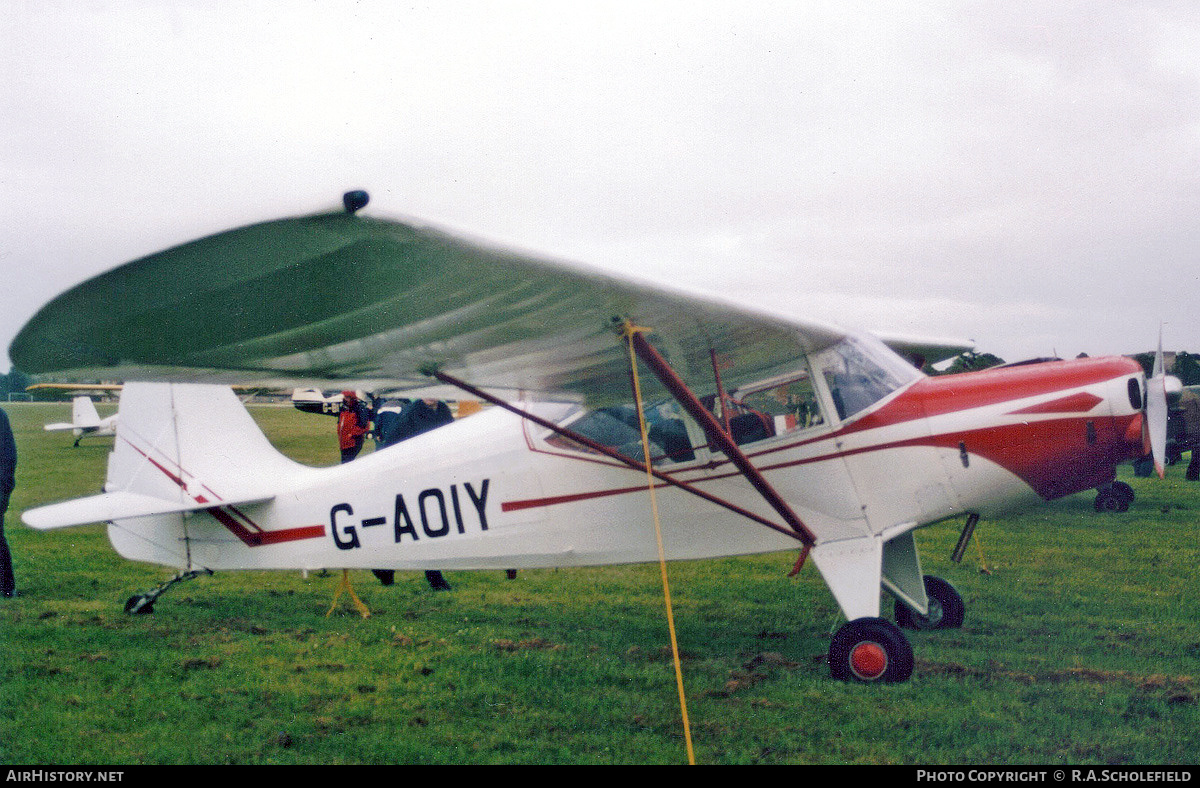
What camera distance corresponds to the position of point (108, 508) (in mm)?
5859

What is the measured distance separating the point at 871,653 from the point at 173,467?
502 centimetres

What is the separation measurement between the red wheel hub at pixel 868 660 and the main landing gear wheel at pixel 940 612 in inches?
53.2

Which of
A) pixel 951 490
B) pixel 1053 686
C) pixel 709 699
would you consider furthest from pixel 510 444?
pixel 1053 686

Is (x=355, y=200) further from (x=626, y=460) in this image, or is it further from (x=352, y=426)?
(x=352, y=426)

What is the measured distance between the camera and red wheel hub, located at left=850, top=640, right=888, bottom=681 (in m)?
4.46

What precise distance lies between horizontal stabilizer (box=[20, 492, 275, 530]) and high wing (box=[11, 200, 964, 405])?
2.16 meters

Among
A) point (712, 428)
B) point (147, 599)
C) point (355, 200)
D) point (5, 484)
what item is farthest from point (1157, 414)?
point (5, 484)

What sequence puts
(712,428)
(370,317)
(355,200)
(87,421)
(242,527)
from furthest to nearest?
(87,421)
(242,527)
(712,428)
(370,317)
(355,200)

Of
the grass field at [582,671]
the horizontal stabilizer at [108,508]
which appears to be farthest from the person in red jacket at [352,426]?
the horizontal stabilizer at [108,508]

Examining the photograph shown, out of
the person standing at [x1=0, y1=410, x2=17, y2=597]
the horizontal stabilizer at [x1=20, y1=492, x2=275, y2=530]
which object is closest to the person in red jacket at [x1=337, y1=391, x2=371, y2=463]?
the person standing at [x1=0, y1=410, x2=17, y2=597]

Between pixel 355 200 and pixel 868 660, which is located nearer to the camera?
pixel 355 200

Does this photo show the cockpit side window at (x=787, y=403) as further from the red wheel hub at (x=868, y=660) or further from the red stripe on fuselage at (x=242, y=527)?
the red stripe on fuselage at (x=242, y=527)

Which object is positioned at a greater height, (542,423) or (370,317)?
(370,317)

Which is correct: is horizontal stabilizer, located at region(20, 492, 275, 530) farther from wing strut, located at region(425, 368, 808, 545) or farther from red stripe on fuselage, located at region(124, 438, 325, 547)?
wing strut, located at region(425, 368, 808, 545)
